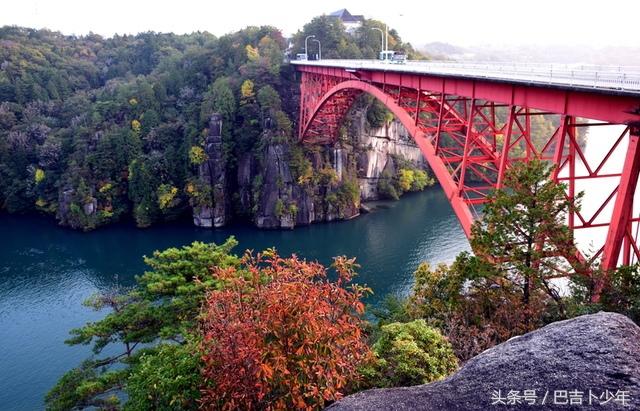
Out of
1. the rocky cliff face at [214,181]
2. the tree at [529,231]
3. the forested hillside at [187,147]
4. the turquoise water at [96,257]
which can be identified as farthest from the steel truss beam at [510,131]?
the rocky cliff face at [214,181]

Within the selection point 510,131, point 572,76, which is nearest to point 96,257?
point 510,131

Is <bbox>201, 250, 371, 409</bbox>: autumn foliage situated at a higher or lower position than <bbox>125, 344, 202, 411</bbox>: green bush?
higher

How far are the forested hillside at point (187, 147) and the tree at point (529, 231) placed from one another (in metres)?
23.6

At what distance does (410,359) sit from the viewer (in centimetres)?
772

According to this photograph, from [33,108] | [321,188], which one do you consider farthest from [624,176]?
[33,108]

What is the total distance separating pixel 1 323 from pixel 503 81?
22.2 m

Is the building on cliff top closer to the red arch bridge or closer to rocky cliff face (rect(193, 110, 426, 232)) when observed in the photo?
rocky cliff face (rect(193, 110, 426, 232))

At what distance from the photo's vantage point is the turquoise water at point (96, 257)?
1738cm

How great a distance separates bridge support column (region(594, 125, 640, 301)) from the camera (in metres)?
7.43

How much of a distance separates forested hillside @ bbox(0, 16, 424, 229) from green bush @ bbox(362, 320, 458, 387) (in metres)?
23.9

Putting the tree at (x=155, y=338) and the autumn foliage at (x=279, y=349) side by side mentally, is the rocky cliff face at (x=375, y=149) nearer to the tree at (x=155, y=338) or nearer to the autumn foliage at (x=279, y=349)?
the tree at (x=155, y=338)

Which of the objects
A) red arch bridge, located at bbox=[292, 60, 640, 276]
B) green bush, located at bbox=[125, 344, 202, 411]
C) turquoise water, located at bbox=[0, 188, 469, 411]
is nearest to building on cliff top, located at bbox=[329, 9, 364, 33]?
turquoise water, located at bbox=[0, 188, 469, 411]

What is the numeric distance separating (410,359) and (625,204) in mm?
4410

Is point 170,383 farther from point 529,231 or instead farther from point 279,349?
point 529,231
